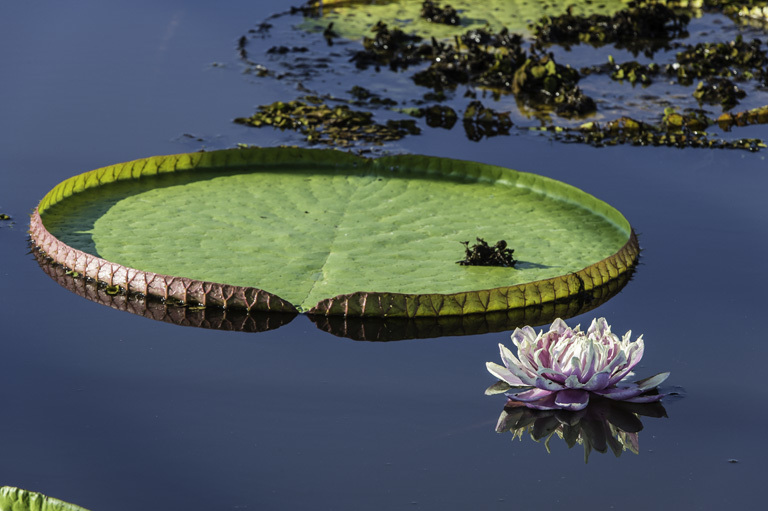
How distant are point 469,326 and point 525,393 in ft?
2.05

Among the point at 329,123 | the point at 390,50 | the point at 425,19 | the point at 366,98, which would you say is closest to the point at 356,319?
the point at 329,123

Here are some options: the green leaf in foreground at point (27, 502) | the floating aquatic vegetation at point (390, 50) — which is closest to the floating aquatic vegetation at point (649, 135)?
the floating aquatic vegetation at point (390, 50)

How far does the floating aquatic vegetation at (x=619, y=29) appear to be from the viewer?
8.84 m

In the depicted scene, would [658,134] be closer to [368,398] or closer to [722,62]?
[722,62]

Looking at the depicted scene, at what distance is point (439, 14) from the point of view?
371 inches

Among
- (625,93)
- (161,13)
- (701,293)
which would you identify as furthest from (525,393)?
(161,13)

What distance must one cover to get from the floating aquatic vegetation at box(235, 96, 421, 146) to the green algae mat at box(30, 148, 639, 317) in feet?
2.62

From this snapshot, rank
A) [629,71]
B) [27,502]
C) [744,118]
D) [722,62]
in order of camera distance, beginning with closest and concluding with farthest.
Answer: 1. [27,502]
2. [744,118]
3. [629,71]
4. [722,62]

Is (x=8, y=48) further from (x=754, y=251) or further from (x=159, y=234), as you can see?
(x=754, y=251)

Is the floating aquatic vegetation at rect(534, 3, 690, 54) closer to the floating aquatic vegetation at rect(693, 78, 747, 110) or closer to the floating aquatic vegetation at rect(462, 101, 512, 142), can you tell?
the floating aquatic vegetation at rect(693, 78, 747, 110)

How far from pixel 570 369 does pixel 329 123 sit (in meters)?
3.45

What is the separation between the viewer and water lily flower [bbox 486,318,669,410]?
3.47 m

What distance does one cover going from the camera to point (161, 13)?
938 centimetres

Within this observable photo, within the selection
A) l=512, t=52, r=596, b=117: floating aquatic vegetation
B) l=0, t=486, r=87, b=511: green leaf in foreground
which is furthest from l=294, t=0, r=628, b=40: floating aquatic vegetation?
l=0, t=486, r=87, b=511: green leaf in foreground
